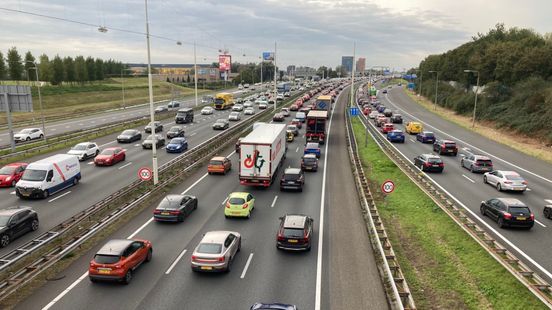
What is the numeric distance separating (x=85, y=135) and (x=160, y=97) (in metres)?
88.2

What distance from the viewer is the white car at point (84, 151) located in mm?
40312

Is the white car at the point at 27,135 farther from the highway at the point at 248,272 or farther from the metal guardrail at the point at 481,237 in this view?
the metal guardrail at the point at 481,237

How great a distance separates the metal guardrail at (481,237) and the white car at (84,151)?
32.2m

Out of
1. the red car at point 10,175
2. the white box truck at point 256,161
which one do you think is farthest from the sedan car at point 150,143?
the white box truck at point 256,161

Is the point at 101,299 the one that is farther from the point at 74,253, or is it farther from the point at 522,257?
the point at 522,257

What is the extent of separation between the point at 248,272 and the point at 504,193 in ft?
77.8

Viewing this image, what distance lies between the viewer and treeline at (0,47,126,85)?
105 m

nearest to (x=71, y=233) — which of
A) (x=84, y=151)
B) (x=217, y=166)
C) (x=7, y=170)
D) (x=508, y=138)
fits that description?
(x=7, y=170)

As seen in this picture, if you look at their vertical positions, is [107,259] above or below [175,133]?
above

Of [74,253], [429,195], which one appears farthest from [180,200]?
[429,195]

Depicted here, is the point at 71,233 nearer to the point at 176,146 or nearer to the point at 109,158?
the point at 109,158

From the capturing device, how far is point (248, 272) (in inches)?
699

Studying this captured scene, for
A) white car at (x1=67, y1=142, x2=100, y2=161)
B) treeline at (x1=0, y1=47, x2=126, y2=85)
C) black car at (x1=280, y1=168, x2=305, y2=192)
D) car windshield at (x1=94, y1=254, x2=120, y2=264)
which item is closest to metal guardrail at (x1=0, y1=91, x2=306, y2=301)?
car windshield at (x1=94, y1=254, x2=120, y2=264)

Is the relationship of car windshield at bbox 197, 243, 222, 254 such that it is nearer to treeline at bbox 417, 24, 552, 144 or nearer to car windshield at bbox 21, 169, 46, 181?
car windshield at bbox 21, 169, 46, 181
